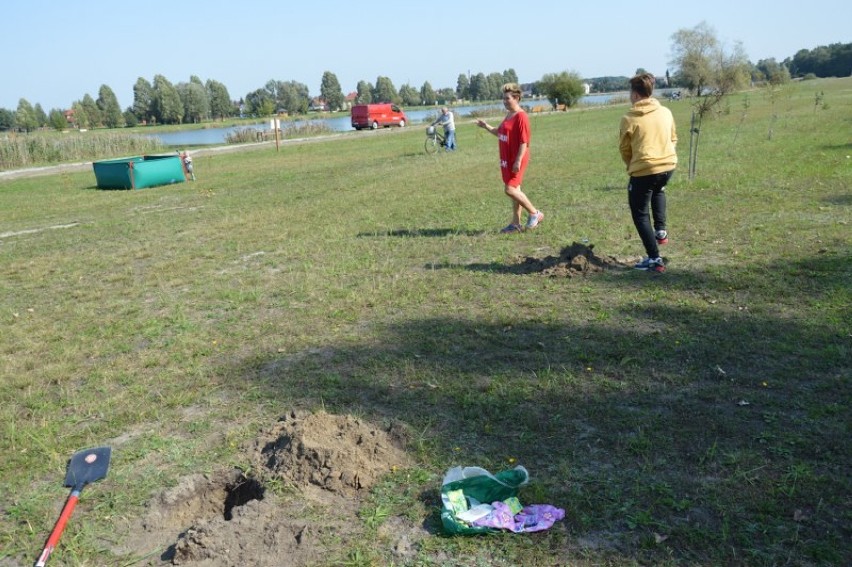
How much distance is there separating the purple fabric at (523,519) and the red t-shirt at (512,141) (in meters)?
6.23

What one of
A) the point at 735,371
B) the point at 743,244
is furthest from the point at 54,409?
the point at 743,244

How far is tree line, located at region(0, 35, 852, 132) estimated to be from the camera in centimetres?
4222

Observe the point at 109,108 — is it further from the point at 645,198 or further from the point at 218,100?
the point at 645,198

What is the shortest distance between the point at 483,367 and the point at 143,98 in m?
109

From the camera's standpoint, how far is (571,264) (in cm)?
707

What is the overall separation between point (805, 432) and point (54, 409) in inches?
186

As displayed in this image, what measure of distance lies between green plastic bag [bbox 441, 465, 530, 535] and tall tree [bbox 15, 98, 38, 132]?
108023mm

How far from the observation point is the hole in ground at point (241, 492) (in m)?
3.46

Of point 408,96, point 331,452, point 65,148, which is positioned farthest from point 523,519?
point 408,96

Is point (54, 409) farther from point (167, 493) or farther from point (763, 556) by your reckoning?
point (763, 556)

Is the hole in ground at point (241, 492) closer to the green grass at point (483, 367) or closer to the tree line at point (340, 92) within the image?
the green grass at point (483, 367)

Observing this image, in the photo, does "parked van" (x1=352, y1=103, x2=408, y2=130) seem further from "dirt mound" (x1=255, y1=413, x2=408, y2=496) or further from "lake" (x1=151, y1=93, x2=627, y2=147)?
"dirt mound" (x1=255, y1=413, x2=408, y2=496)

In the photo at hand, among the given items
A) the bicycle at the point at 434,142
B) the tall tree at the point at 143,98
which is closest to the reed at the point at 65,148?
the bicycle at the point at 434,142

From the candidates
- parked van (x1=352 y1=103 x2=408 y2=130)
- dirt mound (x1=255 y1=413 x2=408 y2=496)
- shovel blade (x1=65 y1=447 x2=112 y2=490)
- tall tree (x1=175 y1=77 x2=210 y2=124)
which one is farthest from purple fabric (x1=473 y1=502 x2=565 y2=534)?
tall tree (x1=175 y1=77 x2=210 y2=124)
